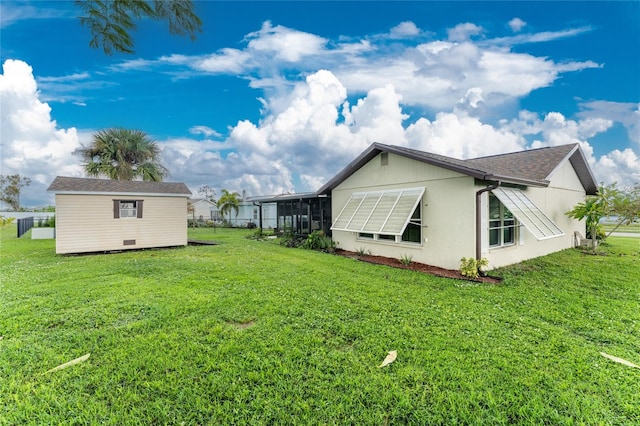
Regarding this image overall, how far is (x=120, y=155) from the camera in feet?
72.3

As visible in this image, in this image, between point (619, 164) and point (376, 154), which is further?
point (619, 164)

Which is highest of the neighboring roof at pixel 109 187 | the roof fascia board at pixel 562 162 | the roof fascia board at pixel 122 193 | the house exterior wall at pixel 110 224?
the roof fascia board at pixel 562 162

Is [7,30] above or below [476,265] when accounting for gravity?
above

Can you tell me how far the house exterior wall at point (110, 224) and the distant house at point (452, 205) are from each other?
9.30 meters

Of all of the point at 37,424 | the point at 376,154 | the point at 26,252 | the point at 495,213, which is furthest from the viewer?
the point at 26,252

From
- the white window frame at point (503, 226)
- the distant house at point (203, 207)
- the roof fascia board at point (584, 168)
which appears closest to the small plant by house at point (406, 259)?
the white window frame at point (503, 226)

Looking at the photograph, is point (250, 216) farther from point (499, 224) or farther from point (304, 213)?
point (499, 224)

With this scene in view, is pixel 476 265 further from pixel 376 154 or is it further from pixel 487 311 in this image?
pixel 376 154

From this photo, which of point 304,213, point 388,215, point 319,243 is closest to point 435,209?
point 388,215

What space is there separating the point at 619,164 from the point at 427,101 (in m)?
9.61

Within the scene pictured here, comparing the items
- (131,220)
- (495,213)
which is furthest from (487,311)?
(131,220)

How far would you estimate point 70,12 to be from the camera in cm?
339

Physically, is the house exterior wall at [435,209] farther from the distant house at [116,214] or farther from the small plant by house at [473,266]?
the distant house at [116,214]

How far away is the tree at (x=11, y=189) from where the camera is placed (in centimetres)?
2016
